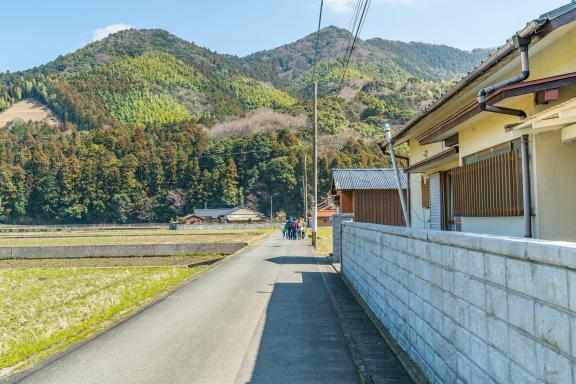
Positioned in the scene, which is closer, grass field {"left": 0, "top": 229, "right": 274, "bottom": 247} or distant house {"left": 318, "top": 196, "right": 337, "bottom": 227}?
grass field {"left": 0, "top": 229, "right": 274, "bottom": 247}

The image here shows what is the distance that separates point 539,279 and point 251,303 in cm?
866

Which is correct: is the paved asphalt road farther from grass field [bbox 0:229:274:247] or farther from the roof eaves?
grass field [bbox 0:229:274:247]

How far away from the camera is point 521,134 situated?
6629mm

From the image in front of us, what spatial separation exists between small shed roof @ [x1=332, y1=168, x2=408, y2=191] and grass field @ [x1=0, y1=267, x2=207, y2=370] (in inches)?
296

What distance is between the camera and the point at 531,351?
3.04 m

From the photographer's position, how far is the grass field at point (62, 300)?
28.4ft

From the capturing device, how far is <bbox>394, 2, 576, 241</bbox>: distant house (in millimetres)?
5688

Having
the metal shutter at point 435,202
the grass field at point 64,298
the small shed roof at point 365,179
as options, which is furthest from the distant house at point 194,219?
the metal shutter at point 435,202

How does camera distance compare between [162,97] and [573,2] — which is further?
[162,97]

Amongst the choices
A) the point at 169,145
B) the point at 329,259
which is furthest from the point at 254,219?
the point at 329,259

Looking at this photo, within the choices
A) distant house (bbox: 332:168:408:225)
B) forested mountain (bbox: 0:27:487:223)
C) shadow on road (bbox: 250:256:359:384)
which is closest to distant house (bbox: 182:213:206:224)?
forested mountain (bbox: 0:27:487:223)

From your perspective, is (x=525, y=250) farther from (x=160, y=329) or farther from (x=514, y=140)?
(x=160, y=329)

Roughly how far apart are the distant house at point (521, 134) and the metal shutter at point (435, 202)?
2468 mm

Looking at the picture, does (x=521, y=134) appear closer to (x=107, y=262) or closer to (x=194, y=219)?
(x=107, y=262)
